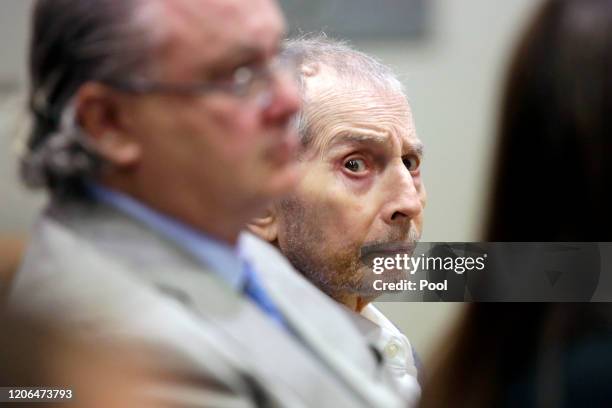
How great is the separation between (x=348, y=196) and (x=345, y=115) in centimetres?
12

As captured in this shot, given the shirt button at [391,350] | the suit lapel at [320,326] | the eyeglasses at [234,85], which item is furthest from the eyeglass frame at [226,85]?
the shirt button at [391,350]

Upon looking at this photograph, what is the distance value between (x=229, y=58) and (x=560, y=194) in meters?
0.37

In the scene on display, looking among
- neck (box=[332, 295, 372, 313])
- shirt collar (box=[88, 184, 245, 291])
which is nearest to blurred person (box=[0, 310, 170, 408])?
shirt collar (box=[88, 184, 245, 291])

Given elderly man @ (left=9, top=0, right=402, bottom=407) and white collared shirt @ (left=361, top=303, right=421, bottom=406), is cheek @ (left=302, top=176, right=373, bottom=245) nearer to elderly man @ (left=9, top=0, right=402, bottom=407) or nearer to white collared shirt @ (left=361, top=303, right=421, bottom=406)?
white collared shirt @ (left=361, top=303, right=421, bottom=406)

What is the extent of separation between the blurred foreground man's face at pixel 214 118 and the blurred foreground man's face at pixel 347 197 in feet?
1.56

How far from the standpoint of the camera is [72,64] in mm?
1006

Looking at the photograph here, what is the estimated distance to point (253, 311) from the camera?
1023 mm

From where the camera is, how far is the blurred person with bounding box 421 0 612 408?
100 cm

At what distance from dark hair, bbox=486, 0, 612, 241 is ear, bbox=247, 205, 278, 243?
54cm

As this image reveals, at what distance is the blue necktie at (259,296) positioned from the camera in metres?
1.08

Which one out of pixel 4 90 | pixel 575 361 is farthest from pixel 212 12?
pixel 575 361

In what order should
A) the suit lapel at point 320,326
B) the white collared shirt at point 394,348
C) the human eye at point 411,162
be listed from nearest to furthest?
1. the suit lapel at point 320,326
2. the white collared shirt at point 394,348
3. the human eye at point 411,162

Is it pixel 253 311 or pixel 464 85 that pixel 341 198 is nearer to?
pixel 464 85

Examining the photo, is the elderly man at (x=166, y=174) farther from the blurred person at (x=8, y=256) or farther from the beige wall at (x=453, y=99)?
the beige wall at (x=453, y=99)
